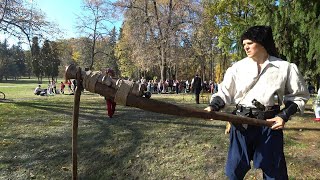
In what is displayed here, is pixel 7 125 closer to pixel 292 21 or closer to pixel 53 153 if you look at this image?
pixel 53 153

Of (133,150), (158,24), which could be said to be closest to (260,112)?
(133,150)

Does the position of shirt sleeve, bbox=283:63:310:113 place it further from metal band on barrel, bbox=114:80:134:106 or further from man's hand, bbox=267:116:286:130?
metal band on barrel, bbox=114:80:134:106

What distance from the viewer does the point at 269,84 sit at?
9.41ft

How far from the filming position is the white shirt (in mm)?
2842

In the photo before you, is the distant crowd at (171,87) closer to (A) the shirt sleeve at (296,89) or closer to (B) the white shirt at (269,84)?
(B) the white shirt at (269,84)

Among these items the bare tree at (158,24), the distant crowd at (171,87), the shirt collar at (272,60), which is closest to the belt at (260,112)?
the shirt collar at (272,60)

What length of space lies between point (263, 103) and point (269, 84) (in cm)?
18

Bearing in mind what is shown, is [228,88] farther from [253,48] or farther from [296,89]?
[296,89]

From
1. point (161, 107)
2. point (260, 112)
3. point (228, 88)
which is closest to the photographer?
point (161, 107)

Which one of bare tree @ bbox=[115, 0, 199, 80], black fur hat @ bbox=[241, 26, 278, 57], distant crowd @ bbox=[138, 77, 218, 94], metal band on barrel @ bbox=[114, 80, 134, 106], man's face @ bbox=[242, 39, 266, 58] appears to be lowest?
distant crowd @ bbox=[138, 77, 218, 94]

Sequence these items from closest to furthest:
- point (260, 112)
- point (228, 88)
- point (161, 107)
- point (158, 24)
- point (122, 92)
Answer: point (122, 92), point (161, 107), point (260, 112), point (228, 88), point (158, 24)

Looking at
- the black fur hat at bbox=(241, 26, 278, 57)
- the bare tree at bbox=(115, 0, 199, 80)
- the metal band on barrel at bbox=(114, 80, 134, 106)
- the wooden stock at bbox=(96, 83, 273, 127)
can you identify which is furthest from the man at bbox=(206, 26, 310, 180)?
the bare tree at bbox=(115, 0, 199, 80)

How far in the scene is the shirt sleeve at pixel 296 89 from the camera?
2.82 metres

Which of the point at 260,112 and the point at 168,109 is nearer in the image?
the point at 168,109
